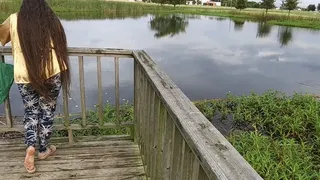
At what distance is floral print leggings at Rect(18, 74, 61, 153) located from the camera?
222 cm

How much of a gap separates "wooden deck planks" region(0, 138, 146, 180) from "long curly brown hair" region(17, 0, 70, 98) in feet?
2.08

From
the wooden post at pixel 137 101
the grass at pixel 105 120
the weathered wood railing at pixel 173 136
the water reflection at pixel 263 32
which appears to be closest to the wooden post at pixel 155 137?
the weathered wood railing at pixel 173 136

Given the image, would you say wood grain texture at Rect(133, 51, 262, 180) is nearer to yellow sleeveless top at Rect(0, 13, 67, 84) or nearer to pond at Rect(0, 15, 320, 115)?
yellow sleeveless top at Rect(0, 13, 67, 84)

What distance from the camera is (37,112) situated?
231 centimetres

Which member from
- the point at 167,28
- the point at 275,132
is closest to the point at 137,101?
the point at 275,132

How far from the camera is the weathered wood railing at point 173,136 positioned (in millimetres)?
894

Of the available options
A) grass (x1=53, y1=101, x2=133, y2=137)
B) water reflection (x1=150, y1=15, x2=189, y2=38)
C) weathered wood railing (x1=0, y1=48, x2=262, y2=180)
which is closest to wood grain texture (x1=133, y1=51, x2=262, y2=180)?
weathered wood railing (x1=0, y1=48, x2=262, y2=180)

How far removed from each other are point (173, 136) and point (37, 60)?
124cm

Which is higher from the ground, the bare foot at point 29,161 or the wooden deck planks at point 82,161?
the bare foot at point 29,161

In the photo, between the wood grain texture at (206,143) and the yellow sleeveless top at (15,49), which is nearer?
the wood grain texture at (206,143)

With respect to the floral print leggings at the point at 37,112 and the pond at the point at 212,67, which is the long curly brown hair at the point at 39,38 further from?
the pond at the point at 212,67

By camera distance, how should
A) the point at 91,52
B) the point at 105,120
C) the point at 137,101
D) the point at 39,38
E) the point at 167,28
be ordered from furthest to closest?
the point at 167,28
the point at 105,120
the point at 137,101
the point at 91,52
the point at 39,38

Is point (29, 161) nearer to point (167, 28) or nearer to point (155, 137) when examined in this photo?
point (155, 137)

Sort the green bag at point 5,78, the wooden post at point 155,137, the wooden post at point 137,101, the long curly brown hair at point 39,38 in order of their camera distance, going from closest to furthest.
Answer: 1. the wooden post at point 155,137
2. the long curly brown hair at point 39,38
3. the green bag at point 5,78
4. the wooden post at point 137,101
